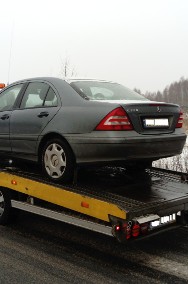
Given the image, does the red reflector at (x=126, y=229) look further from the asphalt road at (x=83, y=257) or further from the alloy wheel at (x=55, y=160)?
the alloy wheel at (x=55, y=160)

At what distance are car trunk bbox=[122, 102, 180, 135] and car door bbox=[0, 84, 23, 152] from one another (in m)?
2.05

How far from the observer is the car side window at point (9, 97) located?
572cm

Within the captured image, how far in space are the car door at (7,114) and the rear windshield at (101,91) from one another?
109 cm

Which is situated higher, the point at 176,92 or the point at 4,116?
the point at 176,92

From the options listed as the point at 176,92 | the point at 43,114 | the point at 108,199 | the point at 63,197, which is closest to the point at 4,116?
the point at 43,114

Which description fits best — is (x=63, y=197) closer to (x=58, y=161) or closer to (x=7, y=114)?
(x=58, y=161)

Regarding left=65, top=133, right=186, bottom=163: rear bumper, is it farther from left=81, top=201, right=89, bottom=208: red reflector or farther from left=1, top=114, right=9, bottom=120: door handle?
left=1, top=114, right=9, bottom=120: door handle

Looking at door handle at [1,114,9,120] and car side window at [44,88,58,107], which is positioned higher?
car side window at [44,88,58,107]

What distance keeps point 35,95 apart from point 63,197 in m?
1.69

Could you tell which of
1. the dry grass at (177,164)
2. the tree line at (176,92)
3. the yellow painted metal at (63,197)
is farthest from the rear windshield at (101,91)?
the tree line at (176,92)

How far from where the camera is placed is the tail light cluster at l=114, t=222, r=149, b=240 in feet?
12.2

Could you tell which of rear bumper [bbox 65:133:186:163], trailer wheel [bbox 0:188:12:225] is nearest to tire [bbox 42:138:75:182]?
rear bumper [bbox 65:133:186:163]

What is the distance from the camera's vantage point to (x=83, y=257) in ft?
13.9

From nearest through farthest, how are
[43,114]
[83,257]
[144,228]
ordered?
1. [144,228]
2. [83,257]
3. [43,114]
